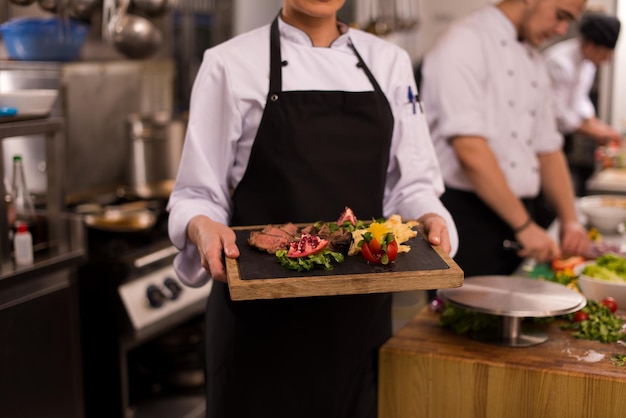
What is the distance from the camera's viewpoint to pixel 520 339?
1823 millimetres

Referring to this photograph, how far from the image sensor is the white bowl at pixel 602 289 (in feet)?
6.81

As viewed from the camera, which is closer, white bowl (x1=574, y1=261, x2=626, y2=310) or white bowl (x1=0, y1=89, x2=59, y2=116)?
white bowl (x1=574, y1=261, x2=626, y2=310)

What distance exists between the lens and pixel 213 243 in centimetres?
158

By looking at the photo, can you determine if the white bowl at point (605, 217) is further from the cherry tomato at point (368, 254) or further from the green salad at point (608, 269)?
the cherry tomato at point (368, 254)

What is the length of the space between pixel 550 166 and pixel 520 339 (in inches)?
56.5

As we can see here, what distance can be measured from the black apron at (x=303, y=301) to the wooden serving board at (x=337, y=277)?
0.29 meters

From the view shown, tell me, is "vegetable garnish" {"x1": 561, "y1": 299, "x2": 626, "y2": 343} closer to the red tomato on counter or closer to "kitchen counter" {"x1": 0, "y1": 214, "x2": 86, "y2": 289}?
the red tomato on counter

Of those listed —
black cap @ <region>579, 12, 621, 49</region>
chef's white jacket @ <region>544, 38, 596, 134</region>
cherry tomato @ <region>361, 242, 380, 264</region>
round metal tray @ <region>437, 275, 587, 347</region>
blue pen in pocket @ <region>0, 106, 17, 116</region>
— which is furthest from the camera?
chef's white jacket @ <region>544, 38, 596, 134</region>

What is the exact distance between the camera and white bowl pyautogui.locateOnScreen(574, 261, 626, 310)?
2074 millimetres

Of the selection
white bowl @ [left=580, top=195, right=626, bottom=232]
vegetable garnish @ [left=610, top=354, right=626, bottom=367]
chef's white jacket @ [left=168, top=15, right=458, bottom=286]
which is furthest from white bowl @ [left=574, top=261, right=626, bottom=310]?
white bowl @ [left=580, top=195, right=626, bottom=232]

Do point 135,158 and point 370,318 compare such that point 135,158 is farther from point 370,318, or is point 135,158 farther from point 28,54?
point 370,318

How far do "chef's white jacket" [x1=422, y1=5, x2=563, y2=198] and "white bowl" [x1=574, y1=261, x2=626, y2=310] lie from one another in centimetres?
72

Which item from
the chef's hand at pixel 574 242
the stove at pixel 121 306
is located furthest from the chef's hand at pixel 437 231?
the stove at pixel 121 306

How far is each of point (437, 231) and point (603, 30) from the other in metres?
3.77
